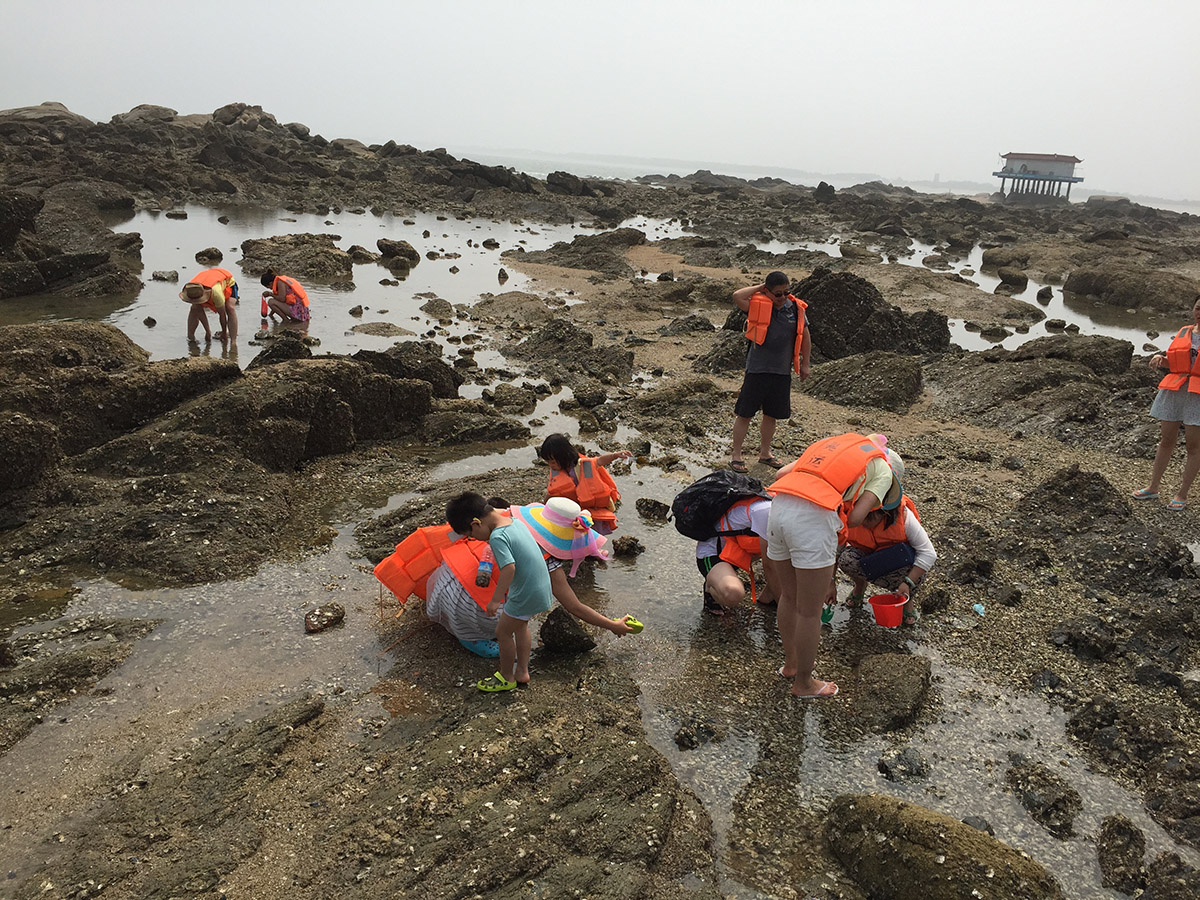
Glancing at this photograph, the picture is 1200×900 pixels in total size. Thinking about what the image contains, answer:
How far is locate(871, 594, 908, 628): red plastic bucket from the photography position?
195 inches

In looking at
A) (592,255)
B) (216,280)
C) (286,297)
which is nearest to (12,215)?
(216,280)

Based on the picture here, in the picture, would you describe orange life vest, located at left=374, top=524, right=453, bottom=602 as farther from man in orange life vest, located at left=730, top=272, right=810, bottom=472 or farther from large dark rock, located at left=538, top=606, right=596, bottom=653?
man in orange life vest, located at left=730, top=272, right=810, bottom=472

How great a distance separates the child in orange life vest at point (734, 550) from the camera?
5.04 meters

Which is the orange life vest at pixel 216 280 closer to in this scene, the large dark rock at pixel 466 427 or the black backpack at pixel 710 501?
the large dark rock at pixel 466 427

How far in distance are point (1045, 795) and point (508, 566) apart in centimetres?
291

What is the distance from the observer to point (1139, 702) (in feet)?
14.8

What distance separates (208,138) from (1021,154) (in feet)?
227

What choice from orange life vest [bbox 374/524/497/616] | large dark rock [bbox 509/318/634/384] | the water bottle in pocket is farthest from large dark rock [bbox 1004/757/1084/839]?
large dark rock [bbox 509/318/634/384]

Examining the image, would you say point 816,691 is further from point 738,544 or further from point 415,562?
point 415,562

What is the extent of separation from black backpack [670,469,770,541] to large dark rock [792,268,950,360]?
8.29 meters

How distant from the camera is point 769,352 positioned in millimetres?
7934

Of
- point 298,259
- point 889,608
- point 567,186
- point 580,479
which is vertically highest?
point 567,186

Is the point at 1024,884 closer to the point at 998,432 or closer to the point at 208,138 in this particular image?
the point at 998,432

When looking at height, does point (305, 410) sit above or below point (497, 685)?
above
